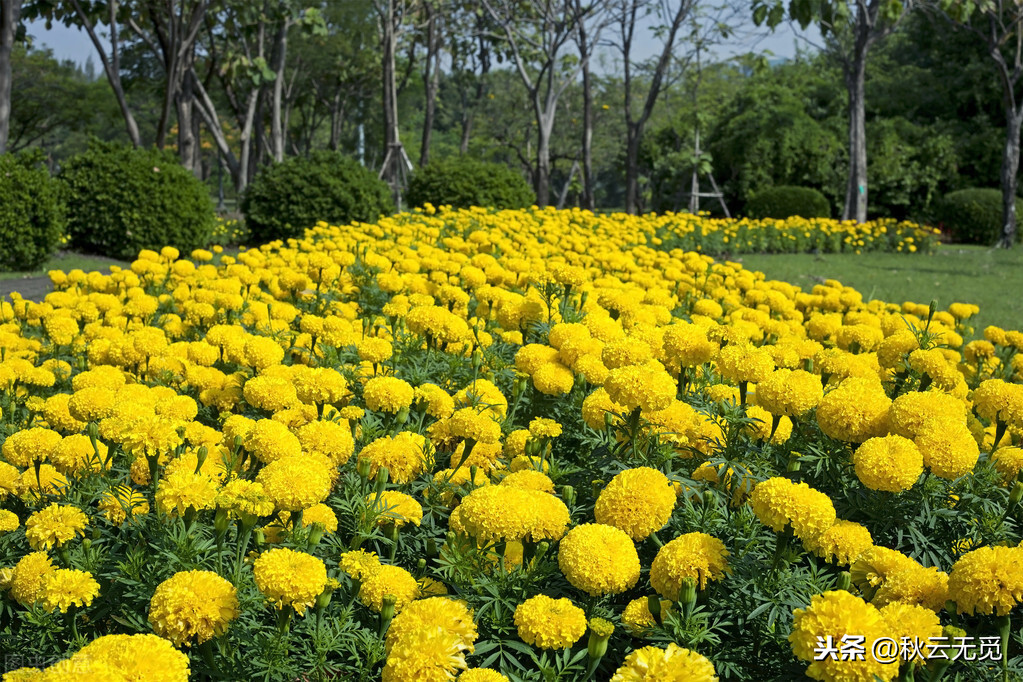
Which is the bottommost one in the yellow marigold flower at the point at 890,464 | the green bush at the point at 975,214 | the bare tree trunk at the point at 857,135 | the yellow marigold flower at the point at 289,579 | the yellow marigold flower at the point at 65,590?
the yellow marigold flower at the point at 65,590

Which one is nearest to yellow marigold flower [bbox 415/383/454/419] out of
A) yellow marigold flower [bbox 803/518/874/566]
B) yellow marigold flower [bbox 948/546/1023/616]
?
yellow marigold flower [bbox 803/518/874/566]

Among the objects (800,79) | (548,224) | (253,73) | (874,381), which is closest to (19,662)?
(874,381)

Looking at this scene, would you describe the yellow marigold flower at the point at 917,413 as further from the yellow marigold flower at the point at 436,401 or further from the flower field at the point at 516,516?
Answer: the yellow marigold flower at the point at 436,401

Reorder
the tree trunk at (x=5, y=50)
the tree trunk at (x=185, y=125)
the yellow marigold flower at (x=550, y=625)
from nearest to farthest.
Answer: the yellow marigold flower at (x=550, y=625)
the tree trunk at (x=5, y=50)
the tree trunk at (x=185, y=125)

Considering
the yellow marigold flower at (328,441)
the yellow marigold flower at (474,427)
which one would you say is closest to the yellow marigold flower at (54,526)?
the yellow marigold flower at (328,441)

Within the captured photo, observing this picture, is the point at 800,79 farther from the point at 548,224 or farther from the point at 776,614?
the point at 776,614

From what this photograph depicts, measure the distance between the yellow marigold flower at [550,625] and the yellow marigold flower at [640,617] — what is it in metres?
0.19

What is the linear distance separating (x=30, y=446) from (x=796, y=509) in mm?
2159

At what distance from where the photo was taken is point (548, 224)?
9578mm

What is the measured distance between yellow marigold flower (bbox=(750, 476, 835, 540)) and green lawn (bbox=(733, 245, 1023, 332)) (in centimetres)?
759

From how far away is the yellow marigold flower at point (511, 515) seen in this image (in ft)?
6.38

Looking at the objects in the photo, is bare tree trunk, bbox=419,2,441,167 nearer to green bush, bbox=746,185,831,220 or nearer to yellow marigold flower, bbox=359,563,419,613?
green bush, bbox=746,185,831,220

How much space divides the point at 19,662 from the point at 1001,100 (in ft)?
106

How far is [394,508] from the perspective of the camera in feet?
7.61
